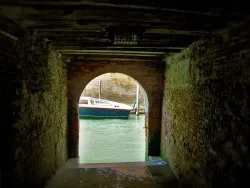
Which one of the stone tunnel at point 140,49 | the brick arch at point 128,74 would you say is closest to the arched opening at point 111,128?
the brick arch at point 128,74

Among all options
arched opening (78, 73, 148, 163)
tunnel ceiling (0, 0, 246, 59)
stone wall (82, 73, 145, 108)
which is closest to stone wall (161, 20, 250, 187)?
tunnel ceiling (0, 0, 246, 59)

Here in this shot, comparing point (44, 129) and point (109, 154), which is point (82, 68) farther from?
point (109, 154)

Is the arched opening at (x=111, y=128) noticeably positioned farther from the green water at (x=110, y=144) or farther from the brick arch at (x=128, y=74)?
the brick arch at (x=128, y=74)

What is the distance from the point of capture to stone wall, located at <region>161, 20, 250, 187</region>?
236cm

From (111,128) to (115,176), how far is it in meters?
8.14

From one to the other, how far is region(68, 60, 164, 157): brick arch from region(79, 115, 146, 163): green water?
5.16 feet

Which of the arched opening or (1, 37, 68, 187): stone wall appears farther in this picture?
the arched opening

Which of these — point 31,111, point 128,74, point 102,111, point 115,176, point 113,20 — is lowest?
point 115,176

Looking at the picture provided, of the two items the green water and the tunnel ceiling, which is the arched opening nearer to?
the green water

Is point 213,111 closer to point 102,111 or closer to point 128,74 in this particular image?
point 128,74

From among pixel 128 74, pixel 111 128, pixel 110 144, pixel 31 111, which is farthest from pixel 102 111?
pixel 31 111

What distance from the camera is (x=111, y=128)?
12961 mm

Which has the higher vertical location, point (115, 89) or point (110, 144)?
point (115, 89)

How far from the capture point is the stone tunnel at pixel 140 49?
2.27 meters
